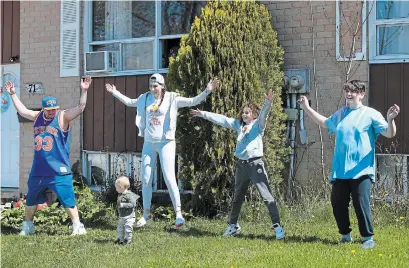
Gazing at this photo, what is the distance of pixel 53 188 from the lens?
7645 millimetres

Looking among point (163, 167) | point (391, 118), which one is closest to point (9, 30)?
point (163, 167)

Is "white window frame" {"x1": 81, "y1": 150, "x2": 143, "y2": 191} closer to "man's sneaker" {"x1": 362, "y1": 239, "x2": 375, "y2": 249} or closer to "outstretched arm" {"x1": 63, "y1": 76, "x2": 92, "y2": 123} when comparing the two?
"outstretched arm" {"x1": 63, "y1": 76, "x2": 92, "y2": 123}

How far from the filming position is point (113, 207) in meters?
9.40

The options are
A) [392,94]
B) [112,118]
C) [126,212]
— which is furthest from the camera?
[112,118]

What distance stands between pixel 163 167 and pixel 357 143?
8.05 ft

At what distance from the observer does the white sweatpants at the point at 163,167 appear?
7738mm

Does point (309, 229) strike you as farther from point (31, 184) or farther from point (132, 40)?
point (132, 40)

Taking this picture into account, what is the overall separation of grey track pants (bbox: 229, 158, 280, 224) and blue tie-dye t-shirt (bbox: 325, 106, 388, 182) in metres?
0.84

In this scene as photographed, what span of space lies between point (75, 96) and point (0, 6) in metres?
2.72

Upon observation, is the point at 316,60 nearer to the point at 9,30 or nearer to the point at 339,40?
the point at 339,40

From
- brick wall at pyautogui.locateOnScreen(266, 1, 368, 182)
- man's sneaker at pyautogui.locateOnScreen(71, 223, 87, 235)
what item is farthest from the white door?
brick wall at pyautogui.locateOnScreen(266, 1, 368, 182)

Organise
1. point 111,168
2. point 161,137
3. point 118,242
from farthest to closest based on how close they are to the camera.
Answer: point 111,168 < point 161,137 < point 118,242

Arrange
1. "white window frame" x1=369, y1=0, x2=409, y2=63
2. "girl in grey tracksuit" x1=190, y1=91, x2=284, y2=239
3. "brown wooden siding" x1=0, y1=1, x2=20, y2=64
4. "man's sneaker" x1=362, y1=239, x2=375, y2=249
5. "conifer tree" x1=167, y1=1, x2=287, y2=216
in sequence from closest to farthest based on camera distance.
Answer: "man's sneaker" x1=362, y1=239, x2=375, y2=249 < "girl in grey tracksuit" x1=190, y1=91, x2=284, y2=239 < "conifer tree" x1=167, y1=1, x2=287, y2=216 < "white window frame" x1=369, y1=0, x2=409, y2=63 < "brown wooden siding" x1=0, y1=1, x2=20, y2=64

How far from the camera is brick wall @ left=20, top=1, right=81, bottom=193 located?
11.3 m
